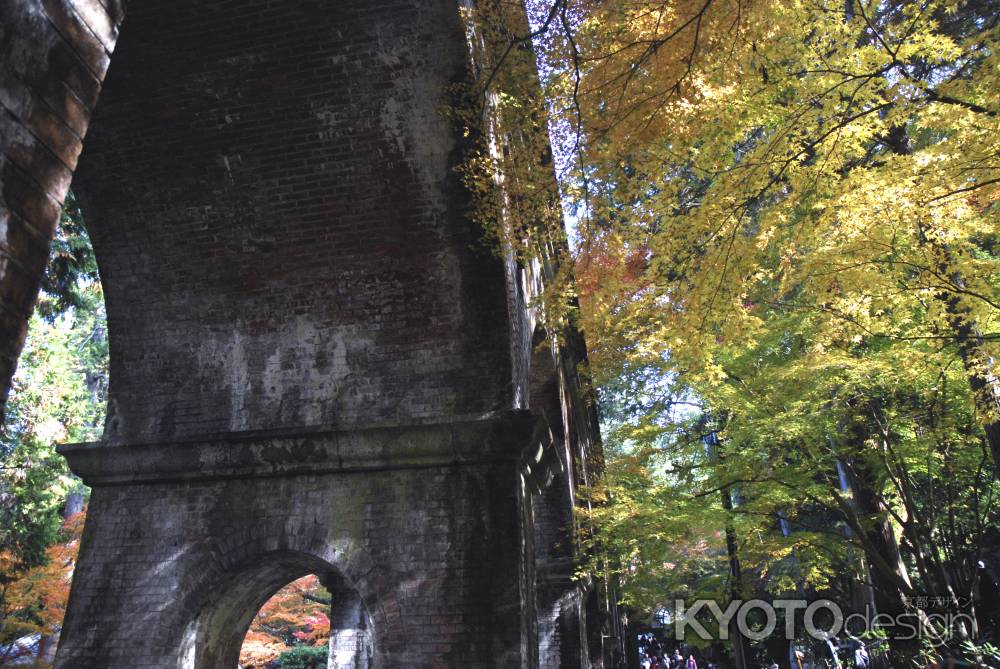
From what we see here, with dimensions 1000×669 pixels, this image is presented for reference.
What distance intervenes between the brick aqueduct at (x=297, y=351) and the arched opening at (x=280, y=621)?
0.12 ft

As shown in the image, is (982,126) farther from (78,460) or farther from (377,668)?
(78,460)

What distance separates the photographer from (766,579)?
2222 cm

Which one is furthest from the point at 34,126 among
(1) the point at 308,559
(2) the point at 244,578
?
(2) the point at 244,578

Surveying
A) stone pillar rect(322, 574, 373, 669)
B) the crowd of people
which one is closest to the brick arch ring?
stone pillar rect(322, 574, 373, 669)

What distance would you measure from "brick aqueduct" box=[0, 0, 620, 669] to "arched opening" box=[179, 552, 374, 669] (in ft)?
0.12

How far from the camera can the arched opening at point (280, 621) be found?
6.26 metres

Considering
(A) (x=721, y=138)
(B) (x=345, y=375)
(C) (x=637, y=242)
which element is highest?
(A) (x=721, y=138)

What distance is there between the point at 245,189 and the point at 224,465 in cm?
244

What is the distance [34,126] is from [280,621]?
23171mm

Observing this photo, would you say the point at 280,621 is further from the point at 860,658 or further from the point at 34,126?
the point at 34,126

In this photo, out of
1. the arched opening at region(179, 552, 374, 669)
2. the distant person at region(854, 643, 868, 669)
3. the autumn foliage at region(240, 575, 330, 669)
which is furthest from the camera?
the autumn foliage at region(240, 575, 330, 669)

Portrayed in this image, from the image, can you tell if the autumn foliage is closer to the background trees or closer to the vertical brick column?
the background trees

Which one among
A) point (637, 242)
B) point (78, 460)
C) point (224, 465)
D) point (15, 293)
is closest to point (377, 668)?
point (224, 465)

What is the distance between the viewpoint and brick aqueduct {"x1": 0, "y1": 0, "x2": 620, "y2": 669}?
5820 millimetres
